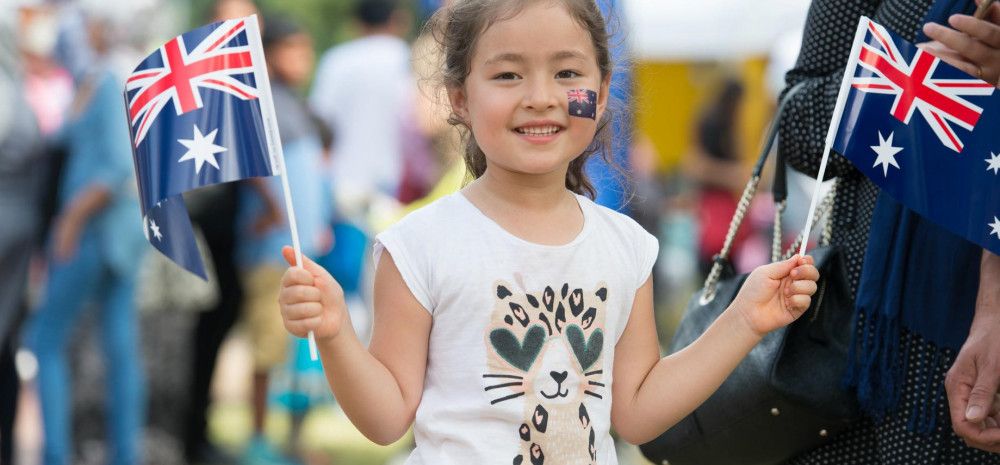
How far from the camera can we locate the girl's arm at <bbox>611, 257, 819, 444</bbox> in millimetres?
2586

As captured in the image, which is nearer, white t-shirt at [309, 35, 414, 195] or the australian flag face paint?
the australian flag face paint

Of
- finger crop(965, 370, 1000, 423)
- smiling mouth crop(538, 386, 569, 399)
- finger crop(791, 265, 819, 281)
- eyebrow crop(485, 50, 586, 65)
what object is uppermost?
eyebrow crop(485, 50, 586, 65)

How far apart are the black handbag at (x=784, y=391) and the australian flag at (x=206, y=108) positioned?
106 centimetres

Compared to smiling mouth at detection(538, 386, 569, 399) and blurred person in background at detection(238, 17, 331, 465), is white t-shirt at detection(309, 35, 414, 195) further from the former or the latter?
smiling mouth at detection(538, 386, 569, 399)

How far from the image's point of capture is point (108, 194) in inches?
244

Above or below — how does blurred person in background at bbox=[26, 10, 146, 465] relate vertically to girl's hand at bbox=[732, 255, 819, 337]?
below

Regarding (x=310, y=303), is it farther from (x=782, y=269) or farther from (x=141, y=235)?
(x=141, y=235)

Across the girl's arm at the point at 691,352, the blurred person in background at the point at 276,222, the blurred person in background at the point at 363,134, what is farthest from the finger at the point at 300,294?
the blurred person in background at the point at 363,134

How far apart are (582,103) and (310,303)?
1.96 feet

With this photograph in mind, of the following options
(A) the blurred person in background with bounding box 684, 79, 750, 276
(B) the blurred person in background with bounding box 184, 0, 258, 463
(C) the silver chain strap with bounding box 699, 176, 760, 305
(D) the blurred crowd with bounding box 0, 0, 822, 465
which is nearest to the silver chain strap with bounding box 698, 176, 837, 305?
(C) the silver chain strap with bounding box 699, 176, 760, 305

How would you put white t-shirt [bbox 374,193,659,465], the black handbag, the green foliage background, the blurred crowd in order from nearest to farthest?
1. white t-shirt [bbox 374,193,659,465]
2. the black handbag
3. the blurred crowd
4. the green foliage background

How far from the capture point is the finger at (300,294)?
7.56ft

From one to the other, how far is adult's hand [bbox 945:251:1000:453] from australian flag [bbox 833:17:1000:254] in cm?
9

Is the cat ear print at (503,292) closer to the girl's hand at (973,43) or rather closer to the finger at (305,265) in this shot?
the finger at (305,265)
